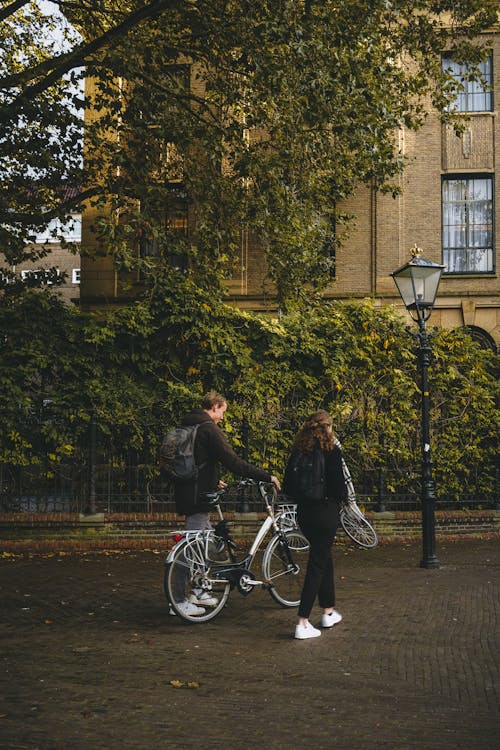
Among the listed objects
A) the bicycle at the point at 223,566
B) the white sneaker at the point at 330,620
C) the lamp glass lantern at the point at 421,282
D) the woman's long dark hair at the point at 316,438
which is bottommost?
the white sneaker at the point at 330,620

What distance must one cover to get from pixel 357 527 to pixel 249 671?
24.0ft

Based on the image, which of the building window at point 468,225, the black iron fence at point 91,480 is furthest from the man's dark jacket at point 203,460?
the building window at point 468,225

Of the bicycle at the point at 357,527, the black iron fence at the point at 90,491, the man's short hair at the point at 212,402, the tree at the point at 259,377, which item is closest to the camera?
the man's short hair at the point at 212,402

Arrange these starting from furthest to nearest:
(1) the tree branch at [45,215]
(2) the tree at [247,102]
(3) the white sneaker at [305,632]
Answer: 1. (1) the tree branch at [45,215]
2. (2) the tree at [247,102]
3. (3) the white sneaker at [305,632]

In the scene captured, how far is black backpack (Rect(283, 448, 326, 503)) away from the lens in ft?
22.9

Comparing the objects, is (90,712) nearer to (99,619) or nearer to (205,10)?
(99,619)

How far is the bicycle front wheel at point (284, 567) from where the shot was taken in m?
8.02

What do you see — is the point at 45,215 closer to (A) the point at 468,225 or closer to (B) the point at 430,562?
(B) the point at 430,562

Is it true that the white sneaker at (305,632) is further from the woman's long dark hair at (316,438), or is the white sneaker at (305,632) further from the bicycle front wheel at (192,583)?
the woman's long dark hair at (316,438)

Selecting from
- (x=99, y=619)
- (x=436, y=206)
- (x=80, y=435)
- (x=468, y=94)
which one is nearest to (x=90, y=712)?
(x=99, y=619)

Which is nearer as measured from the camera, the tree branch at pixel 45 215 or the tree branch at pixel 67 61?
the tree branch at pixel 67 61

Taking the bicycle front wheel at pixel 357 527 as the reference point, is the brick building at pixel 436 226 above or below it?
above

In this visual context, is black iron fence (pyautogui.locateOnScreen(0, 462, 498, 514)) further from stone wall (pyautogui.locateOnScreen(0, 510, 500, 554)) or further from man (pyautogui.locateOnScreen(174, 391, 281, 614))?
man (pyautogui.locateOnScreen(174, 391, 281, 614))

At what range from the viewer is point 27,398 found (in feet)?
44.1
